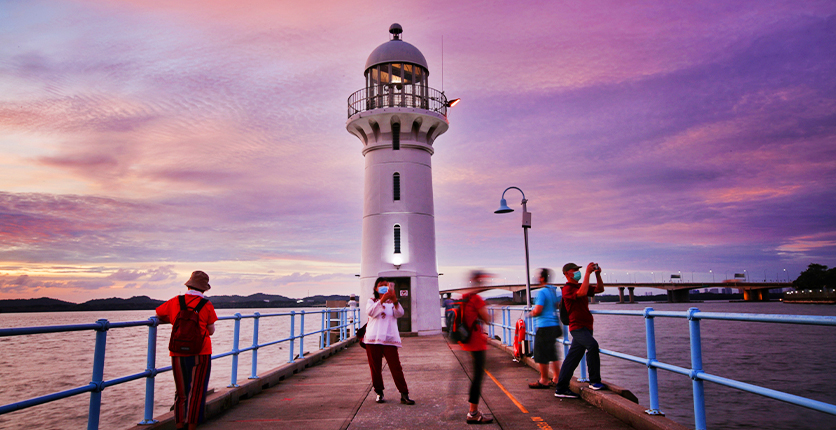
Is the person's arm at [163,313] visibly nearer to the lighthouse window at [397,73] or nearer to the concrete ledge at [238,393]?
the concrete ledge at [238,393]

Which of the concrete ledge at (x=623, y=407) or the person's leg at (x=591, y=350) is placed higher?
the person's leg at (x=591, y=350)

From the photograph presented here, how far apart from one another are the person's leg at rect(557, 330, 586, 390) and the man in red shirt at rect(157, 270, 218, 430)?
4.59 m

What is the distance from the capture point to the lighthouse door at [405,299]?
21.5 m

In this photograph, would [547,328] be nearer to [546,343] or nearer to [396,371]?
[546,343]

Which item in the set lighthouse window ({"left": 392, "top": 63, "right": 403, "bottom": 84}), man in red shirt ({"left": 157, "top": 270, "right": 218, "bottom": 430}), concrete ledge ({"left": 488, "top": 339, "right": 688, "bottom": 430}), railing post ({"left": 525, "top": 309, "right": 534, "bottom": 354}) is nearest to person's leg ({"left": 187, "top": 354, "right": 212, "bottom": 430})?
man in red shirt ({"left": 157, "top": 270, "right": 218, "bottom": 430})

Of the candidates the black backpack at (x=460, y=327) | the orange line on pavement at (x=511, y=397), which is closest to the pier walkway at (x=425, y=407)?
the orange line on pavement at (x=511, y=397)

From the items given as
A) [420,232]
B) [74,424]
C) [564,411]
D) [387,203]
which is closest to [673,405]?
[420,232]

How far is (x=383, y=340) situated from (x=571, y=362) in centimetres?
268

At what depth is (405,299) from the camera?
21.6 meters

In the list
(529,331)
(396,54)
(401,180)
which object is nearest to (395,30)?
(396,54)

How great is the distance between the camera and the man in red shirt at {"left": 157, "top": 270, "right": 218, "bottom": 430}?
5348mm

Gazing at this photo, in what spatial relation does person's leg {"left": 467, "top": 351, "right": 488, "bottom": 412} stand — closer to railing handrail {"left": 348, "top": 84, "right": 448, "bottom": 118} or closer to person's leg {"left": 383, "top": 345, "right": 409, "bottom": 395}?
person's leg {"left": 383, "top": 345, "right": 409, "bottom": 395}

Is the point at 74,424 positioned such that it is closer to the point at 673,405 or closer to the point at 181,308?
the point at 181,308

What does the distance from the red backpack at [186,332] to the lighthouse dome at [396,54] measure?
18307 millimetres
